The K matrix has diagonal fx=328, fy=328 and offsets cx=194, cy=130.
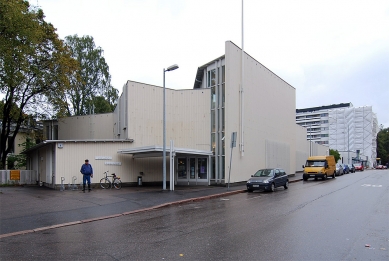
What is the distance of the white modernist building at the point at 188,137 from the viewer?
20.4 m

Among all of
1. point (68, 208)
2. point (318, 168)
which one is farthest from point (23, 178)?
point (318, 168)

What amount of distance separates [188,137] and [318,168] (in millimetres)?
13852

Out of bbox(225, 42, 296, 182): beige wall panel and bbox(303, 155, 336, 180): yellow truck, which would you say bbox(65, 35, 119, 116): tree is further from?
bbox(303, 155, 336, 180): yellow truck

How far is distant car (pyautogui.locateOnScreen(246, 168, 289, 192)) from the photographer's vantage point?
752 inches

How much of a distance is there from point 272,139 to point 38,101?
877 inches

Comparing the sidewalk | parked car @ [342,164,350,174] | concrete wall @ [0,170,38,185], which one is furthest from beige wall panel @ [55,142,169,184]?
→ parked car @ [342,164,350,174]

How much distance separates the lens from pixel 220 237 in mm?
7688

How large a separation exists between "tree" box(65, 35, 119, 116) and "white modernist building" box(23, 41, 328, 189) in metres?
15.1

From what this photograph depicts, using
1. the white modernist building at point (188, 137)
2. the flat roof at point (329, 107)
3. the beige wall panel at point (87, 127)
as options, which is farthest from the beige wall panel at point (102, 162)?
the flat roof at point (329, 107)

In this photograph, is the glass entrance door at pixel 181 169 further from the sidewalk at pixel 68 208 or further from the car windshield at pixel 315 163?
the car windshield at pixel 315 163

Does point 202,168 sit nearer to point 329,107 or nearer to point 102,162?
point 102,162

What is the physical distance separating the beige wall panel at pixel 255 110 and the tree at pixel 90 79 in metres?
21.4

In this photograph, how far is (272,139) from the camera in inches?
1190

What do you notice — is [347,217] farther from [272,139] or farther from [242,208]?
[272,139]
